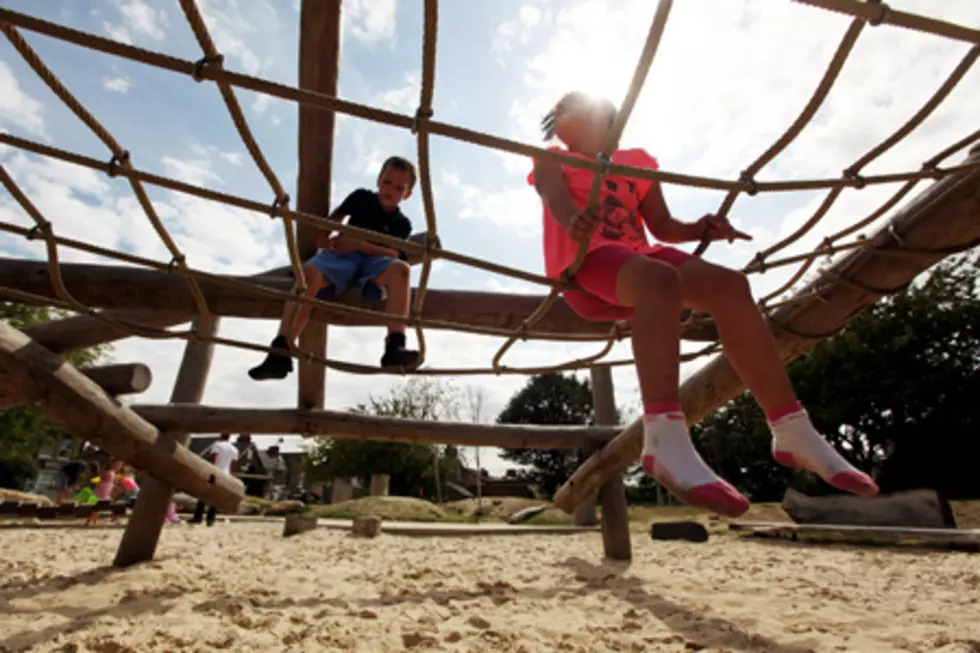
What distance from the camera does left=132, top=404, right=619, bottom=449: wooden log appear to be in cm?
375

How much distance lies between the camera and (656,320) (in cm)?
154

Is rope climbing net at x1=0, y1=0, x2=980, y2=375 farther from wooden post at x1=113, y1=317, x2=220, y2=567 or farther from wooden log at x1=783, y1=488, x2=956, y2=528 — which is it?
wooden log at x1=783, y1=488, x2=956, y2=528

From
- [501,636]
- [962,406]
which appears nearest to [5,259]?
[501,636]

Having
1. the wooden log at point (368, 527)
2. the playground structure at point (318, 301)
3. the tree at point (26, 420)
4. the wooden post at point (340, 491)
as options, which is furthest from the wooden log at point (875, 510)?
the tree at point (26, 420)

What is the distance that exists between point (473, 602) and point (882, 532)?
560cm

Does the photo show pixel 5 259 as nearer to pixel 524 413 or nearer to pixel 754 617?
pixel 754 617

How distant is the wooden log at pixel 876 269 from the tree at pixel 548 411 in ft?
94.6

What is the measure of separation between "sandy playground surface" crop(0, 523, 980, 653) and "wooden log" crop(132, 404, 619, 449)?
2.86 feet

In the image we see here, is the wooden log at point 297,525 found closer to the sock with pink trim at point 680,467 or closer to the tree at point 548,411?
the sock with pink trim at point 680,467

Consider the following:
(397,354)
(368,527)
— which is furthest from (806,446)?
(368,527)

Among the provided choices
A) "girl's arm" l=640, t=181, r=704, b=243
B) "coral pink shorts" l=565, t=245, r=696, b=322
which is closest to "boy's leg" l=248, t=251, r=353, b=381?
"coral pink shorts" l=565, t=245, r=696, b=322

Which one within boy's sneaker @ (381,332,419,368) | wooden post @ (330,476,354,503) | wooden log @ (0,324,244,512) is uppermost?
wooden post @ (330,476,354,503)

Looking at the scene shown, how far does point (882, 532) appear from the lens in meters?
6.35

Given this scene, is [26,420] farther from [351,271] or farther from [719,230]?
[719,230]
